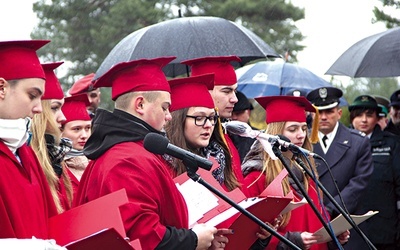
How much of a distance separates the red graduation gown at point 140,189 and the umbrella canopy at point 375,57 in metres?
5.11

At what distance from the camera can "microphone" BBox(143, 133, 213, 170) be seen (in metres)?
4.29

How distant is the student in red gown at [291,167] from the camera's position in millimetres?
6535

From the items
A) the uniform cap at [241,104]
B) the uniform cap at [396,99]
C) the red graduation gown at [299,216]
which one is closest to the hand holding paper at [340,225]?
the red graduation gown at [299,216]

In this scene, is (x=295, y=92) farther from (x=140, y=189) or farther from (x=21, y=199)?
(x=21, y=199)

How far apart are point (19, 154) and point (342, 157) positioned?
5.55 m

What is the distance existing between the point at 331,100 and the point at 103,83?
195 inches

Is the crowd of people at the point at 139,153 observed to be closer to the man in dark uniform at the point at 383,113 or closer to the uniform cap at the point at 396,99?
the uniform cap at the point at 396,99

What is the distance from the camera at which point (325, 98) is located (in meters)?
9.77

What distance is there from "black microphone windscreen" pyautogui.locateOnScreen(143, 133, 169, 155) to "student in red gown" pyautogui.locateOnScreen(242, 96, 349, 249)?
6.70 feet

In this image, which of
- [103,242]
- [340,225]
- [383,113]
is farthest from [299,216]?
[383,113]

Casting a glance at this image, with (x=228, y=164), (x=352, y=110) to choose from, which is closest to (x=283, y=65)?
(x=352, y=110)

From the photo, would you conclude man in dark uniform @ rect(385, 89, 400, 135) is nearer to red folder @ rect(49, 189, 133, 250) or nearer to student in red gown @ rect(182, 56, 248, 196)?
student in red gown @ rect(182, 56, 248, 196)

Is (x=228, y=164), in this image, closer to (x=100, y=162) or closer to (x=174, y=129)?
(x=174, y=129)

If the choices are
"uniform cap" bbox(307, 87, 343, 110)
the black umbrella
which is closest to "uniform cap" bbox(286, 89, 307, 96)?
"uniform cap" bbox(307, 87, 343, 110)
